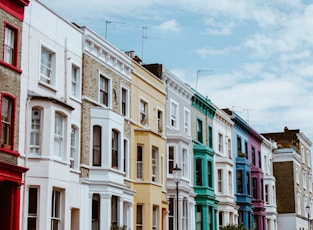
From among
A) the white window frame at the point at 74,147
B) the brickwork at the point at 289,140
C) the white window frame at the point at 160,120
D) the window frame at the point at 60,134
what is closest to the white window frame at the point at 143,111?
the white window frame at the point at 160,120

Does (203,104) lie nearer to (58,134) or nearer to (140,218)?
(140,218)

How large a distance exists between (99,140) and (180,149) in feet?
36.1

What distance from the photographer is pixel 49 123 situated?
30250 mm

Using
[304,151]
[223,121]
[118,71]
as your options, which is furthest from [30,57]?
[304,151]

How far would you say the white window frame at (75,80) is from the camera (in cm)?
3444

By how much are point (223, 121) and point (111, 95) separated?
810 inches

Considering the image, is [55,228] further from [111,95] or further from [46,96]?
[111,95]

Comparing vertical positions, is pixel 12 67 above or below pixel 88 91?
below

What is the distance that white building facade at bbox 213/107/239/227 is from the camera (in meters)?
54.0

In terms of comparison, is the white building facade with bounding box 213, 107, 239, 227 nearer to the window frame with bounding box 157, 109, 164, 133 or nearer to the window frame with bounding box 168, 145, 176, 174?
the window frame with bounding box 168, 145, 176, 174

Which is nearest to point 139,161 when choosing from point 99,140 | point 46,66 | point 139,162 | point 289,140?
point 139,162

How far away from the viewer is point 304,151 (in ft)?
279

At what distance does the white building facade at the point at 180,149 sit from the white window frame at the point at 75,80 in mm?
11952

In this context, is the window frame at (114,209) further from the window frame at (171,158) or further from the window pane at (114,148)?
the window frame at (171,158)
